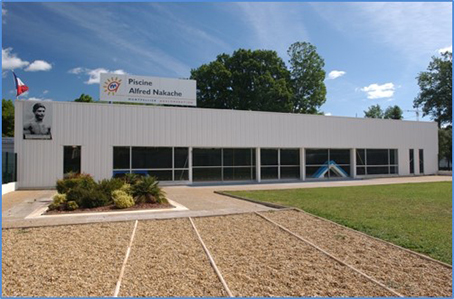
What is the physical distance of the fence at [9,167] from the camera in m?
17.4

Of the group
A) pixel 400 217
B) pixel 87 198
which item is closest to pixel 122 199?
pixel 87 198

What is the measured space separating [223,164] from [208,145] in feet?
6.12

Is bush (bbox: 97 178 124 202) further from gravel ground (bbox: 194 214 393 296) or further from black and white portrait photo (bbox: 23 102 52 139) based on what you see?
black and white portrait photo (bbox: 23 102 52 139)

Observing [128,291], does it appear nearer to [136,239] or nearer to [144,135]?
[136,239]

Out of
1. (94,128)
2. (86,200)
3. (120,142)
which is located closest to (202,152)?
(120,142)

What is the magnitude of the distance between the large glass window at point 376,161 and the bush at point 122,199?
21703 millimetres

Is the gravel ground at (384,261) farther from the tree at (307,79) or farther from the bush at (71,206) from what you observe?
the tree at (307,79)

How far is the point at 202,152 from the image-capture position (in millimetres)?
22938

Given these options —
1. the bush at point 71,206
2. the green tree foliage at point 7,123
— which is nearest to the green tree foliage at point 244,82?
the green tree foliage at point 7,123

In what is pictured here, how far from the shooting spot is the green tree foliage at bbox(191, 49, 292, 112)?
41562 mm

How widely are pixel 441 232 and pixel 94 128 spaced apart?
721 inches

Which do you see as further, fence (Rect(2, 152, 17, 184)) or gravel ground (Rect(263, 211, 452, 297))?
fence (Rect(2, 152, 17, 184))

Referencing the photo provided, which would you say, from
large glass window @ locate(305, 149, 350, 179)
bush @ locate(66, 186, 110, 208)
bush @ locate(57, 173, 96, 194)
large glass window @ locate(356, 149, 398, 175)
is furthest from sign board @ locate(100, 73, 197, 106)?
large glass window @ locate(356, 149, 398, 175)

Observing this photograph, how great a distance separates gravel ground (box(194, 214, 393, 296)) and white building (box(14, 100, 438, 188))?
14278mm
